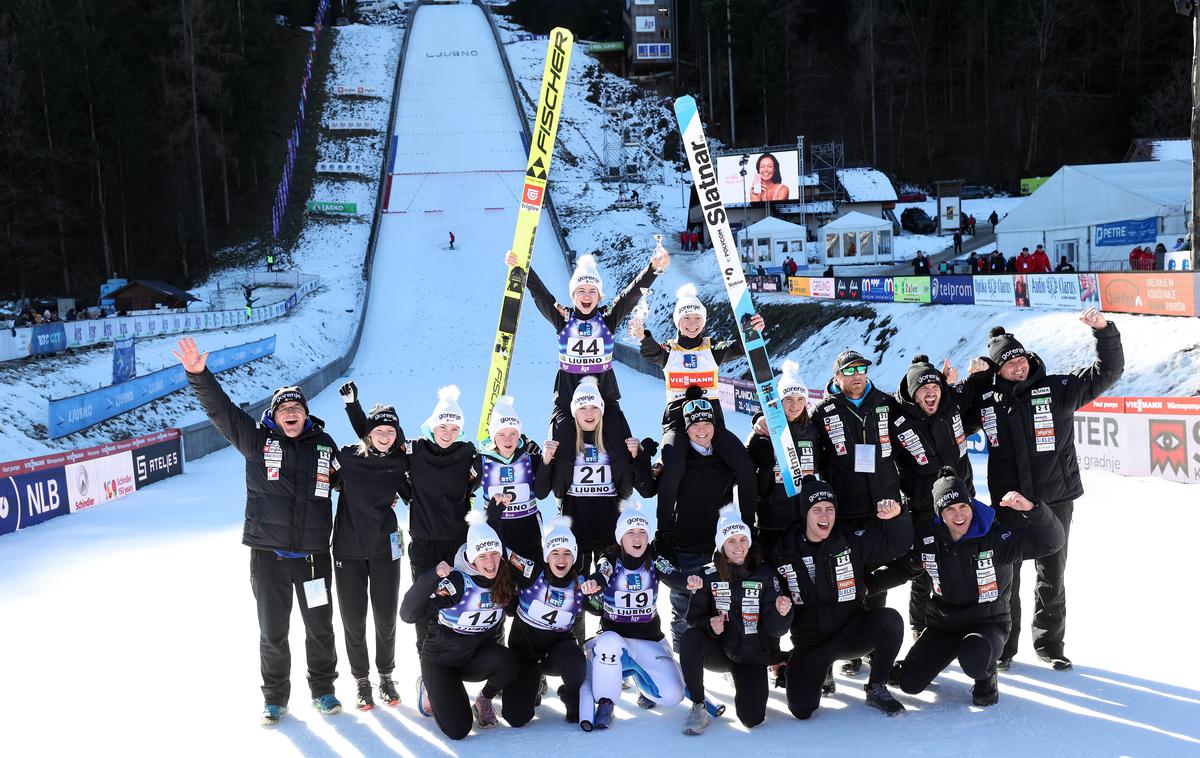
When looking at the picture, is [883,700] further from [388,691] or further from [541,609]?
[388,691]

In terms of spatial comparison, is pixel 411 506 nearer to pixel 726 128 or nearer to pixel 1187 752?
pixel 1187 752

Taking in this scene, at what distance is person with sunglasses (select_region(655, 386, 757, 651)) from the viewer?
5570mm

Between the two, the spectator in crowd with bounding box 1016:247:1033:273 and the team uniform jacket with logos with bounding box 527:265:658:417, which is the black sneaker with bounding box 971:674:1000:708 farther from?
the spectator in crowd with bounding box 1016:247:1033:273

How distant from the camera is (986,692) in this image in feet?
16.0

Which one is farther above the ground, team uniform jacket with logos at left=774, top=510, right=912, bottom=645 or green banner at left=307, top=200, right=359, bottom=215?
green banner at left=307, top=200, right=359, bottom=215

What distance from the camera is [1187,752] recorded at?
14.0 ft

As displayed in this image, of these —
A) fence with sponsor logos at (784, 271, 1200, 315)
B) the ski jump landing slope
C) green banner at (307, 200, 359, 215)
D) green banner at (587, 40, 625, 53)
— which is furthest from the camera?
green banner at (587, 40, 625, 53)

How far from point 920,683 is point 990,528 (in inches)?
35.0

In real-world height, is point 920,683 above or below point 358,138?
below

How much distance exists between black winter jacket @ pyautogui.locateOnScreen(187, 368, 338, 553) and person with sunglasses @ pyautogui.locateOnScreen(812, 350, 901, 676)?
289 centimetres

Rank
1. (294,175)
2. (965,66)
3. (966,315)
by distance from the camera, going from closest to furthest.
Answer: (966,315)
(294,175)
(965,66)

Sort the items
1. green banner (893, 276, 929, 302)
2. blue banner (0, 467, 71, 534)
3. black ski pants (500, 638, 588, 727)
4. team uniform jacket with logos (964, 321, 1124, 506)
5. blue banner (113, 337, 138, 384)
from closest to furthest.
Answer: black ski pants (500, 638, 588, 727) → team uniform jacket with logos (964, 321, 1124, 506) → blue banner (0, 467, 71, 534) → blue banner (113, 337, 138, 384) → green banner (893, 276, 929, 302)

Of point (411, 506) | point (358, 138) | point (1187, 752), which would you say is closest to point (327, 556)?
point (411, 506)

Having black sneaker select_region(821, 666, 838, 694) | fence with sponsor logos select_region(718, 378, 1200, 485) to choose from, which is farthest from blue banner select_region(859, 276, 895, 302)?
black sneaker select_region(821, 666, 838, 694)
